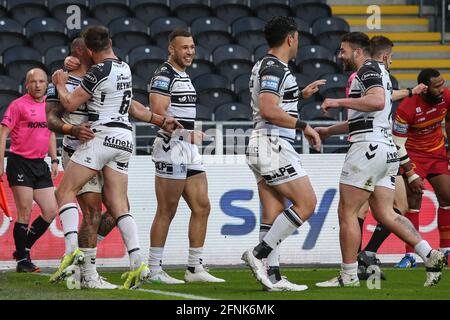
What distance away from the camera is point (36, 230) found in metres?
12.4

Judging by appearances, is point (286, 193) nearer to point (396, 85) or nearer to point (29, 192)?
point (29, 192)

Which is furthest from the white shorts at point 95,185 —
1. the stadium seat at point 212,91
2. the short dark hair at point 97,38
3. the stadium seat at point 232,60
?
the stadium seat at point 232,60

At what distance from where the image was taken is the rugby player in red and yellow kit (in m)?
12.7

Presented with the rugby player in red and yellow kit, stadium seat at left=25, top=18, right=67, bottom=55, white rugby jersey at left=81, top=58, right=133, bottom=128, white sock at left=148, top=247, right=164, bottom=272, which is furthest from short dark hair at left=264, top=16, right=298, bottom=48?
stadium seat at left=25, top=18, right=67, bottom=55

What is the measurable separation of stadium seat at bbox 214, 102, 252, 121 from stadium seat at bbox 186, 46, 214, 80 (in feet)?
4.43

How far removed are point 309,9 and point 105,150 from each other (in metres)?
11.4

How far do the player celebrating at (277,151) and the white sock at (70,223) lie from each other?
4.94 feet

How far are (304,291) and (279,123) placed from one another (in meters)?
1.47

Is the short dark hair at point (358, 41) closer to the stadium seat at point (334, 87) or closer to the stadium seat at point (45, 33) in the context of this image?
the stadium seat at point (334, 87)

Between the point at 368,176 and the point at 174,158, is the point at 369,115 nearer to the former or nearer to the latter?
the point at 368,176

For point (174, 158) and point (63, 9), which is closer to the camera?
point (174, 158)

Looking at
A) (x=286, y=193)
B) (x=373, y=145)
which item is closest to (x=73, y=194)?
(x=286, y=193)

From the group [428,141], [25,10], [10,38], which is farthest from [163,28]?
[428,141]

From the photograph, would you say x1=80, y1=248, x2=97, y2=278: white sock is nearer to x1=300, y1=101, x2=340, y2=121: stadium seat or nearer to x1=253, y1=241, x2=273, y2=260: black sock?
x1=253, y1=241, x2=273, y2=260: black sock
